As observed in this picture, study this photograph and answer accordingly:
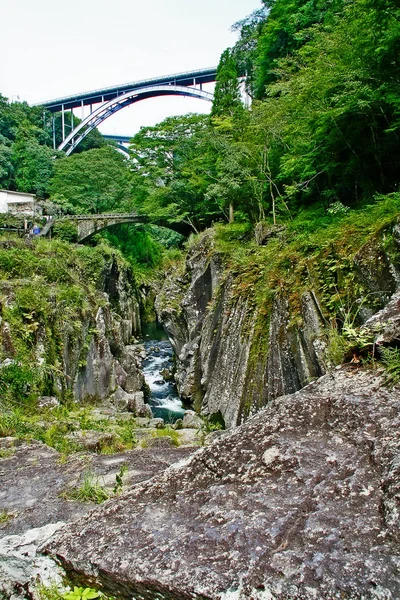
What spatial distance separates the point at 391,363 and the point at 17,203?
139ft

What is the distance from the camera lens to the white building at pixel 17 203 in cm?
3738

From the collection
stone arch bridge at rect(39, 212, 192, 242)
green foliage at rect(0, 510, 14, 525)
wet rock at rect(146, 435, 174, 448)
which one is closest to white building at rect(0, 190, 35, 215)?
stone arch bridge at rect(39, 212, 192, 242)

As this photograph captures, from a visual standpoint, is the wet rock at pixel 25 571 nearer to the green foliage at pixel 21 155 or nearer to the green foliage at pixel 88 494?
the green foliage at pixel 88 494

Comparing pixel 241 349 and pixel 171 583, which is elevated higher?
pixel 171 583

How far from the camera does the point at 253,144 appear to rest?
17125 millimetres

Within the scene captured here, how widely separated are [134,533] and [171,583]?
0.33 meters

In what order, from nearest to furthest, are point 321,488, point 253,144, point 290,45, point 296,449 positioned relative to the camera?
1. point 321,488
2. point 296,449
3. point 253,144
4. point 290,45

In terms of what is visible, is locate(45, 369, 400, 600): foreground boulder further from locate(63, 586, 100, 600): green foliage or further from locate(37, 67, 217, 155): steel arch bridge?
locate(37, 67, 217, 155): steel arch bridge

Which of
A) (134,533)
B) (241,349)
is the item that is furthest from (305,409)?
(241,349)

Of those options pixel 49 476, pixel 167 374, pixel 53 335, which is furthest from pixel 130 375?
pixel 49 476

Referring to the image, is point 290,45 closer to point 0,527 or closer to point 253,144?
point 253,144

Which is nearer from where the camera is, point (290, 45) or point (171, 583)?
point (171, 583)

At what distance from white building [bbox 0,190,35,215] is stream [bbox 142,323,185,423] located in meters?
17.2

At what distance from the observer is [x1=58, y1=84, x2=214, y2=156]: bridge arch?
5848 centimetres
